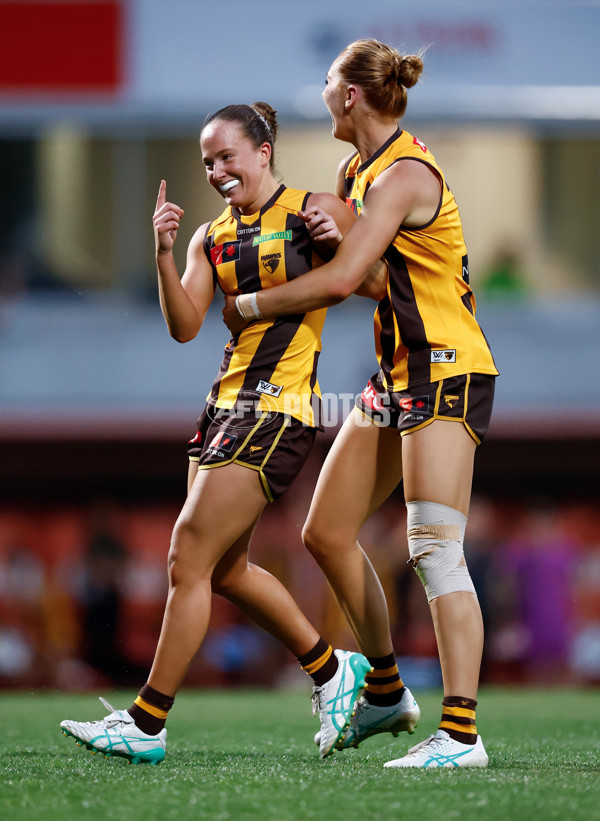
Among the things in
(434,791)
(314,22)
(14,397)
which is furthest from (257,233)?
(314,22)

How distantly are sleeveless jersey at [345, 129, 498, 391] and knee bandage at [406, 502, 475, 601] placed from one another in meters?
0.43

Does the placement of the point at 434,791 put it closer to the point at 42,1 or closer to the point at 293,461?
the point at 293,461

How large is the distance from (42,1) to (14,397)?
4.52 m

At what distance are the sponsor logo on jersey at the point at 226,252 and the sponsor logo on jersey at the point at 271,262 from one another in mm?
99

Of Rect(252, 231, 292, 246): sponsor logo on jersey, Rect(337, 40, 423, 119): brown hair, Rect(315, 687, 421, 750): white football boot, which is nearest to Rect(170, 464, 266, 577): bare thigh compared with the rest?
Rect(252, 231, 292, 246): sponsor logo on jersey

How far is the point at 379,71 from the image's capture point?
3.85 m

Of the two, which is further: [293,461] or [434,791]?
[293,461]

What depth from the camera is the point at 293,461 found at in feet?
12.4

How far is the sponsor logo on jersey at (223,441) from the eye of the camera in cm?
368

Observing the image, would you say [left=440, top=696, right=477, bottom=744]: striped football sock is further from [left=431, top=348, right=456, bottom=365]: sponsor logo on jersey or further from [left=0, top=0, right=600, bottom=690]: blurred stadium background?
[left=0, top=0, right=600, bottom=690]: blurred stadium background

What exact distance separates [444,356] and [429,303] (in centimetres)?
19

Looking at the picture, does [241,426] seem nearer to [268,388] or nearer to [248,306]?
[268,388]

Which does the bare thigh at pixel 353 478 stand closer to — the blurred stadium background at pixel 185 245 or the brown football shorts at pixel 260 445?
the brown football shorts at pixel 260 445

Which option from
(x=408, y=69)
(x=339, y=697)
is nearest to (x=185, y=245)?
(x=408, y=69)
